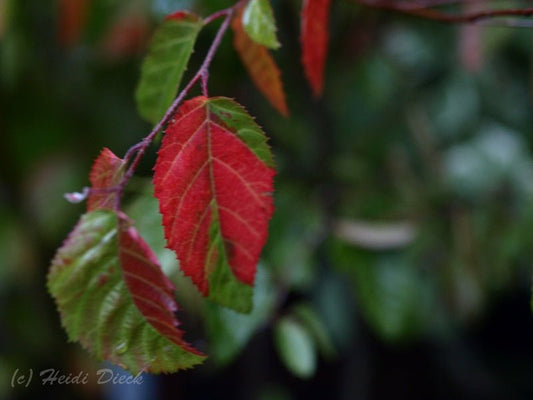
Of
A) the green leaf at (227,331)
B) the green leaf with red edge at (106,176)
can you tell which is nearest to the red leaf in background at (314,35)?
the green leaf with red edge at (106,176)

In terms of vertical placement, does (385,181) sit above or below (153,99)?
below

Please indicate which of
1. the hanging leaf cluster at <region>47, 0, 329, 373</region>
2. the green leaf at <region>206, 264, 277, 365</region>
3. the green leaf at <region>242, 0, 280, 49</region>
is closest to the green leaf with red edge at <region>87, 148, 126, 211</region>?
the hanging leaf cluster at <region>47, 0, 329, 373</region>

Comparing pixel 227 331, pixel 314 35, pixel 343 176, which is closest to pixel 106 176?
pixel 314 35

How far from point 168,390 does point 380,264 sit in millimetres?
522

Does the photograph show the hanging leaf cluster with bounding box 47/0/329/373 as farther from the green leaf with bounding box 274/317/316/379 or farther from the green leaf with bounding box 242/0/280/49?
the green leaf with bounding box 274/317/316/379

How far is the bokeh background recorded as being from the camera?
38.4 inches

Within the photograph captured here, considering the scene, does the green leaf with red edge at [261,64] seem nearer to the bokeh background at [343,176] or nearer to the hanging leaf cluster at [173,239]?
the hanging leaf cluster at [173,239]

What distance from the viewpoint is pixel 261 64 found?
436mm

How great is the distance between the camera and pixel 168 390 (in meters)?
1.21

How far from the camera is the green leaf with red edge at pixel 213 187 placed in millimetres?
322

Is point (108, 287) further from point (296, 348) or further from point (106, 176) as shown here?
point (296, 348)

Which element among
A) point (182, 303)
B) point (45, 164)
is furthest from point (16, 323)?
point (182, 303)

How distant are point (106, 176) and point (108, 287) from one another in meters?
0.06

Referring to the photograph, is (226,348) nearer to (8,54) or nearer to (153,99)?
(153,99)
